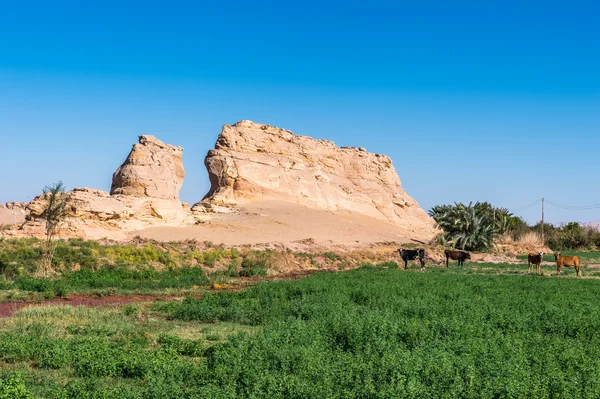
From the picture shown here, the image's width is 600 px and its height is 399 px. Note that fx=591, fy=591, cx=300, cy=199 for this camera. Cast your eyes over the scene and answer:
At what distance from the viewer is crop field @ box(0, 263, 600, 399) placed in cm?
798

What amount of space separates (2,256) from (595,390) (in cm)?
2594

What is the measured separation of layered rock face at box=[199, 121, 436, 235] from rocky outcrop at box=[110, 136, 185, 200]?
8.70 metres

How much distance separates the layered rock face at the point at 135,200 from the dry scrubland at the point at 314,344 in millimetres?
20820

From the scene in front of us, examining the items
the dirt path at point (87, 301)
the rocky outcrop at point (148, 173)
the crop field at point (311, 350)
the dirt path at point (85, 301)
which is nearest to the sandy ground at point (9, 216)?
the rocky outcrop at point (148, 173)

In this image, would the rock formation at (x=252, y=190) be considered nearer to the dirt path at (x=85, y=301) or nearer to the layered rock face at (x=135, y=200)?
the layered rock face at (x=135, y=200)

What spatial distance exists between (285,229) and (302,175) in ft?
56.9

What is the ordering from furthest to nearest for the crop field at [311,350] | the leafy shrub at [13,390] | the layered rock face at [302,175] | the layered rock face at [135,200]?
the layered rock face at [302,175] < the layered rock face at [135,200] < the crop field at [311,350] < the leafy shrub at [13,390]

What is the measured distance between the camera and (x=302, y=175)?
72.7 m

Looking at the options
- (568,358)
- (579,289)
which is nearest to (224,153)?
(579,289)

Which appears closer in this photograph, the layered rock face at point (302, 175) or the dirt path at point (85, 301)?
the dirt path at point (85, 301)

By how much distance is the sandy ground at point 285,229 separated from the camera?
49.0m

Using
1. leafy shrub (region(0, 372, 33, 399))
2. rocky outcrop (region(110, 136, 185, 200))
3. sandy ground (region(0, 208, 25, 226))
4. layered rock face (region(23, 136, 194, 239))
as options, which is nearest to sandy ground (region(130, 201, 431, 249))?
layered rock face (region(23, 136, 194, 239))

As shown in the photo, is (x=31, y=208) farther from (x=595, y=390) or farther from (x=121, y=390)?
(x=595, y=390)

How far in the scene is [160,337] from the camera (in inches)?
486
